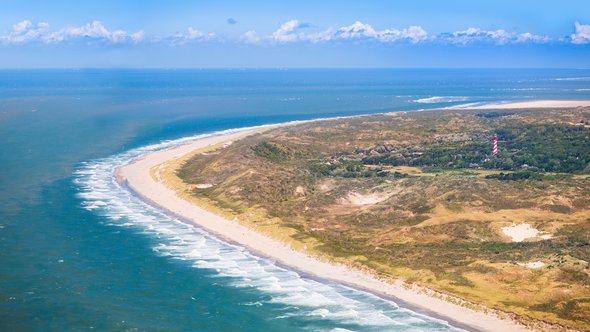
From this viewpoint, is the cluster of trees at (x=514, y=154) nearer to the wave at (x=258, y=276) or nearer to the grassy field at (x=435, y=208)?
the grassy field at (x=435, y=208)

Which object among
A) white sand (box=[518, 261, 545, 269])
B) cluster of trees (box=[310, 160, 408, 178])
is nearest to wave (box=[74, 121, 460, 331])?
white sand (box=[518, 261, 545, 269])

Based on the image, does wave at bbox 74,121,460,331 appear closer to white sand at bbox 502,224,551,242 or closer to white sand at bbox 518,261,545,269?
white sand at bbox 518,261,545,269

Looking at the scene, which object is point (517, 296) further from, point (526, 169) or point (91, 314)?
point (526, 169)

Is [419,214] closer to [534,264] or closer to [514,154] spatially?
[534,264]

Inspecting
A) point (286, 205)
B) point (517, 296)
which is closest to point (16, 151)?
point (286, 205)

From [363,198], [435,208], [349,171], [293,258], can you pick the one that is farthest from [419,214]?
[349,171]
